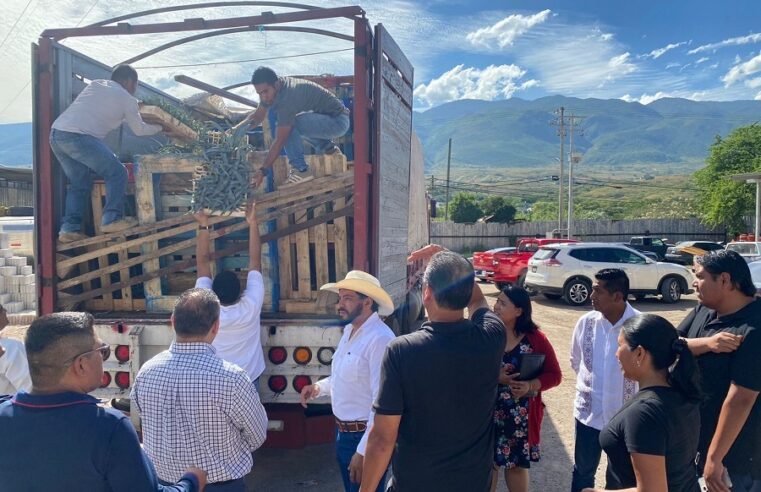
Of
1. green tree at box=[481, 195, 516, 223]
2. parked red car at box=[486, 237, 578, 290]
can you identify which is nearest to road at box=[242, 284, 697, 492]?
parked red car at box=[486, 237, 578, 290]

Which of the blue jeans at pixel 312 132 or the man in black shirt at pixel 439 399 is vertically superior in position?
the blue jeans at pixel 312 132

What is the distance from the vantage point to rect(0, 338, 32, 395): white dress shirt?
110 inches

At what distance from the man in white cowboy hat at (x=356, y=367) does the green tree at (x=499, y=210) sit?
112 feet

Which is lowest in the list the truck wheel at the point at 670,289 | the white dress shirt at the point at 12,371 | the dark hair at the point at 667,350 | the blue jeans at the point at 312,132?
the truck wheel at the point at 670,289

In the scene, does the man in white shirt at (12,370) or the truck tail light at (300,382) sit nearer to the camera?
the man in white shirt at (12,370)

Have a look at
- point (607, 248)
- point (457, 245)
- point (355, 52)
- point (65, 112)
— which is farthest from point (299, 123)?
point (457, 245)

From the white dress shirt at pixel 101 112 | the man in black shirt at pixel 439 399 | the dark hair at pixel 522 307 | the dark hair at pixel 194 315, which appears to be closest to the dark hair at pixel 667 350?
the man in black shirt at pixel 439 399

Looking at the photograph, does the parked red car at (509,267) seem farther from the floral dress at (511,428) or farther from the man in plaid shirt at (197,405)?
the man in plaid shirt at (197,405)

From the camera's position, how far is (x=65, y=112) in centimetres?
397

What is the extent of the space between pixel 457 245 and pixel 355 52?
31774mm

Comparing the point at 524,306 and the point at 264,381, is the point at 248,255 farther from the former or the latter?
the point at 524,306

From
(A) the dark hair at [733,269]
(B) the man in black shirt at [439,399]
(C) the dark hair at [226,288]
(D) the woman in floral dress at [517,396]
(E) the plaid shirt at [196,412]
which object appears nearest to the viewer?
(B) the man in black shirt at [439,399]

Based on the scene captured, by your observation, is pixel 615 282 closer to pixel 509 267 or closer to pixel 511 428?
pixel 511 428

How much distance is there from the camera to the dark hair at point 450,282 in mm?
2242
